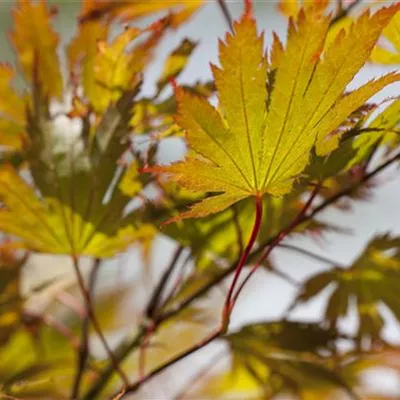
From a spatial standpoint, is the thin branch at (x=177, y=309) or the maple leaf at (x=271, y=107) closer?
the maple leaf at (x=271, y=107)

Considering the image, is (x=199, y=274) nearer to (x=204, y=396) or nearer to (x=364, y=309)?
(x=364, y=309)

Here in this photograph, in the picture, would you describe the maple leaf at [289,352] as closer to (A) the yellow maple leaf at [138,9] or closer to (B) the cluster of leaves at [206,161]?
(B) the cluster of leaves at [206,161]

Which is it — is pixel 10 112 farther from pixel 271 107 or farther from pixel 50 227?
pixel 271 107

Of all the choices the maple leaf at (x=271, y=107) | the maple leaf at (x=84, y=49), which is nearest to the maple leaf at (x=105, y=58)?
the maple leaf at (x=84, y=49)

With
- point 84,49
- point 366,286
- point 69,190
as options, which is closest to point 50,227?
point 69,190

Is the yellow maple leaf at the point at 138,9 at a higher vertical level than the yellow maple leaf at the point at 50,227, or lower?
higher

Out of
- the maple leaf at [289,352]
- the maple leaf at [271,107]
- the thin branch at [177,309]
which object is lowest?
the maple leaf at [289,352]

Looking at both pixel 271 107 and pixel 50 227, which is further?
pixel 50 227

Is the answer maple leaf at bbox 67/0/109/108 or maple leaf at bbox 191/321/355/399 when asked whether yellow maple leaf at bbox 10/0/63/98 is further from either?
maple leaf at bbox 191/321/355/399
